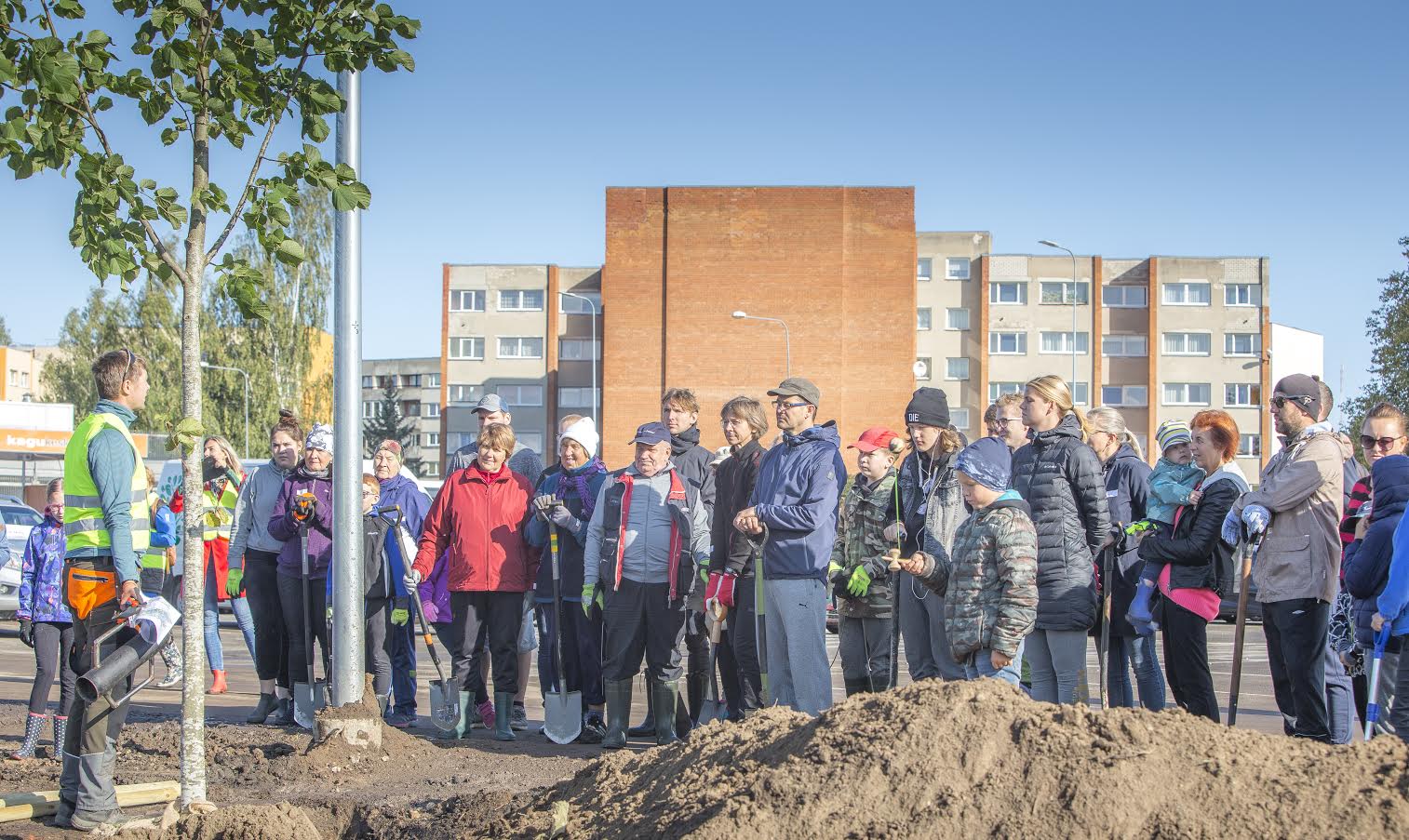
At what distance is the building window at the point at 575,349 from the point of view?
74625 millimetres

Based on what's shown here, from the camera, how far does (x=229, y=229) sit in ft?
17.7

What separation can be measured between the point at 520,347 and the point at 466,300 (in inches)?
183

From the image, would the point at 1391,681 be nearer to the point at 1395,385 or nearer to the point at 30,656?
the point at 30,656

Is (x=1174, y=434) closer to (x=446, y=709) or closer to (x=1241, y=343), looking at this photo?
(x=446, y=709)

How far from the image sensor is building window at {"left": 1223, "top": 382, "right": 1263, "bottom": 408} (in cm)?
7381

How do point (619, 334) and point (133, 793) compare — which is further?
point (619, 334)

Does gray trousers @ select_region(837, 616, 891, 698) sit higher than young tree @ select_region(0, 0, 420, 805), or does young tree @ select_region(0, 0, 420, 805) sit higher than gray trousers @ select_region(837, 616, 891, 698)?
young tree @ select_region(0, 0, 420, 805)

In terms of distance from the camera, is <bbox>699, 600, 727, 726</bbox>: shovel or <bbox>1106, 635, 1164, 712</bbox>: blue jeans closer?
<bbox>1106, 635, 1164, 712</bbox>: blue jeans

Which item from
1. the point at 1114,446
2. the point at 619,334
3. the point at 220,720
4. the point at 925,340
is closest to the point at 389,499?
the point at 220,720

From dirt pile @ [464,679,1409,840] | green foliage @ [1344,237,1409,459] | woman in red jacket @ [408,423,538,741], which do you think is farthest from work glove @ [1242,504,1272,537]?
green foliage @ [1344,237,1409,459]

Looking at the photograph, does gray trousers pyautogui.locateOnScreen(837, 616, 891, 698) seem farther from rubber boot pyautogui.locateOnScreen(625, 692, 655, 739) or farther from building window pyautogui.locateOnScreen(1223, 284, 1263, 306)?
building window pyautogui.locateOnScreen(1223, 284, 1263, 306)

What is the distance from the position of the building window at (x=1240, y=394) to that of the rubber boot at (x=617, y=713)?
7202 centimetres

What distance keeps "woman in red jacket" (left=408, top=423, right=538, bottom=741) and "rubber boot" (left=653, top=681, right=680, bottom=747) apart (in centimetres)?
102

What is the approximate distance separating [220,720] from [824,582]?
4.84 m
